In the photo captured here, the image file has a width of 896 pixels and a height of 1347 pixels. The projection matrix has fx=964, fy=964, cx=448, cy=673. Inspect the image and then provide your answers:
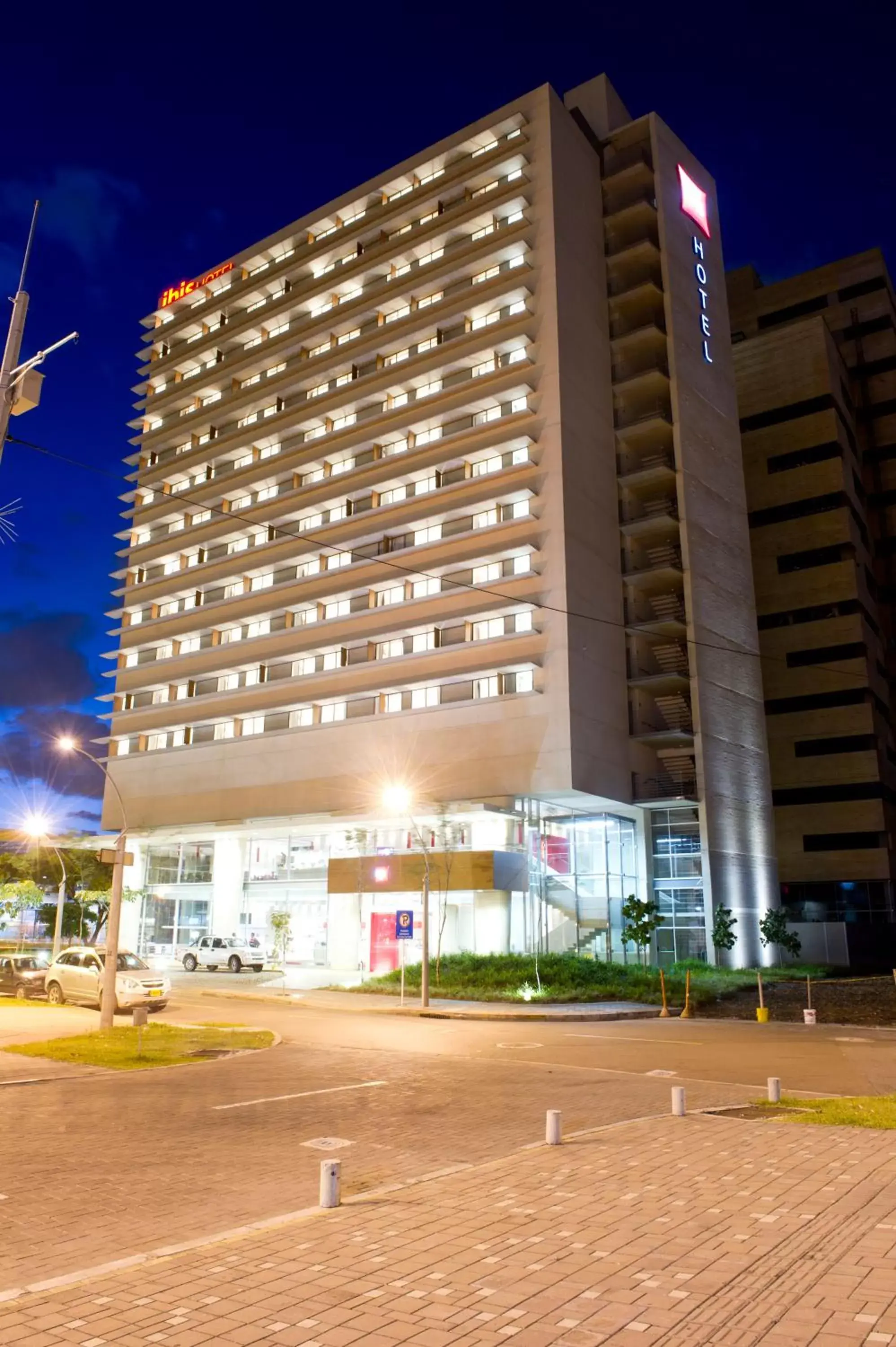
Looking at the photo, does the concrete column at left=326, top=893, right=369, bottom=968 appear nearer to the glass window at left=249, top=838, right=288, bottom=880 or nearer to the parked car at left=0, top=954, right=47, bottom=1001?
the glass window at left=249, top=838, right=288, bottom=880

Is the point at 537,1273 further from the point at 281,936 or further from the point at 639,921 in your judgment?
the point at 281,936

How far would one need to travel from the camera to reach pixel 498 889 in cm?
4262

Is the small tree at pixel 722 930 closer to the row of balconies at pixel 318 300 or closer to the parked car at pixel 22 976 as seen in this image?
the parked car at pixel 22 976

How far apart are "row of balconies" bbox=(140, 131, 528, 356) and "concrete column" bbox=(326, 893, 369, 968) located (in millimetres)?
40539

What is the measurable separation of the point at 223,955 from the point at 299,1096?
36.1m

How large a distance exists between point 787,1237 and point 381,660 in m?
45.5

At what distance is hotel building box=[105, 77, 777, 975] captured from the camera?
152 ft

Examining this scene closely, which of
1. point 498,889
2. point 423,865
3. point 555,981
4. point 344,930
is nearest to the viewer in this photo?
point 555,981

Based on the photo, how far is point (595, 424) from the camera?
51.4 m

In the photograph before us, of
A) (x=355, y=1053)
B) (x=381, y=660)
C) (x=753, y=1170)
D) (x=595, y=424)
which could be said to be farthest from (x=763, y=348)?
(x=753, y=1170)

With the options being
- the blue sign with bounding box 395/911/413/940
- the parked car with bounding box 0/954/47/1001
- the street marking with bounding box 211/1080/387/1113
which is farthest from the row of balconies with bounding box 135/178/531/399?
the street marking with bounding box 211/1080/387/1113

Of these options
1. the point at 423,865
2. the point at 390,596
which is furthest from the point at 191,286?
the point at 423,865

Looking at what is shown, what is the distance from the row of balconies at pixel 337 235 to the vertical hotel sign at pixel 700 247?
11.9 metres

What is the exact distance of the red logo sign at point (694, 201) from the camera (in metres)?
58.9
